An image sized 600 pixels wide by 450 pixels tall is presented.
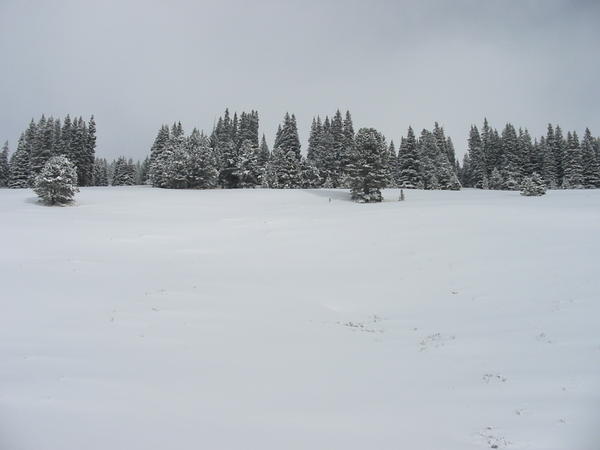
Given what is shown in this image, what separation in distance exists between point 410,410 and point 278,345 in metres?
4.83

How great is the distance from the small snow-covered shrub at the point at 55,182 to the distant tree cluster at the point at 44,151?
119 ft

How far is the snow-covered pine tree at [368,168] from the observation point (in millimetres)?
50031

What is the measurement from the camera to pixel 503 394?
26.8ft

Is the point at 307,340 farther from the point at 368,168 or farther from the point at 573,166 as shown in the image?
the point at 573,166

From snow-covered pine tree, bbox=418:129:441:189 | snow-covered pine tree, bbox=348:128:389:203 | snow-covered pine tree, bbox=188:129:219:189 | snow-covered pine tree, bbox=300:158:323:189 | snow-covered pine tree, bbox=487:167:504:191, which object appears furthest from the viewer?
snow-covered pine tree, bbox=487:167:504:191

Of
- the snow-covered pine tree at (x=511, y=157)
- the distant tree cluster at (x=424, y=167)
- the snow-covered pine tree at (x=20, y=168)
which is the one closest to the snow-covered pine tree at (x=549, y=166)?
the snow-covered pine tree at (x=511, y=157)

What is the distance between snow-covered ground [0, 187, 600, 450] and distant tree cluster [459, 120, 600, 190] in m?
60.6

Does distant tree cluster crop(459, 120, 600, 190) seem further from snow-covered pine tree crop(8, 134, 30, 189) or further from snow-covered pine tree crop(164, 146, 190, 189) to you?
snow-covered pine tree crop(8, 134, 30, 189)

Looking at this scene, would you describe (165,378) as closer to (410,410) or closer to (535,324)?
(410,410)

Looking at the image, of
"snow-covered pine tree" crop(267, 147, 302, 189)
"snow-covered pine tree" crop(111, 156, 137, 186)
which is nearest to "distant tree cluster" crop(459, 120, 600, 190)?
"snow-covered pine tree" crop(267, 147, 302, 189)

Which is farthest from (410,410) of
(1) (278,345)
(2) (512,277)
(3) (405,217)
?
(3) (405,217)

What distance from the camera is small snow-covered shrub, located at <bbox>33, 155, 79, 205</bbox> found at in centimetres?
4306

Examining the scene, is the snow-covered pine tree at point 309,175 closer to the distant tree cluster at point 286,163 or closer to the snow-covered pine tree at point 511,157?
the distant tree cluster at point 286,163

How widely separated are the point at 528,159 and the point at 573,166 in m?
8.61
